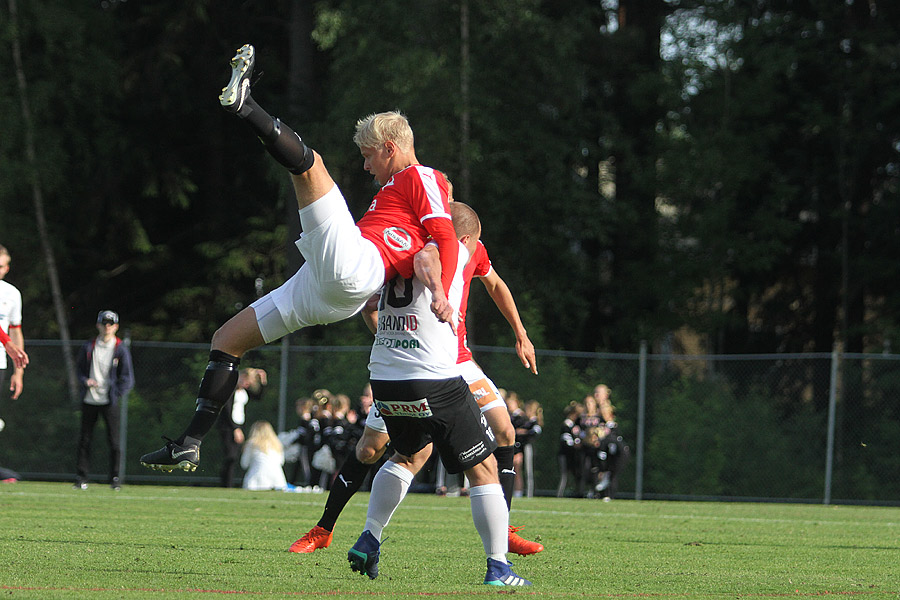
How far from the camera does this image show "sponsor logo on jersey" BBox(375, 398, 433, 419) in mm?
5543

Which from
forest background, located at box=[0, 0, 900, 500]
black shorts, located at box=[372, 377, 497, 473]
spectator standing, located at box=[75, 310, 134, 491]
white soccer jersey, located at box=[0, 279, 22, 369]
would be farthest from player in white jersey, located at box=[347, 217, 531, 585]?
forest background, located at box=[0, 0, 900, 500]

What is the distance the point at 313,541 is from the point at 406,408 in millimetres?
2033

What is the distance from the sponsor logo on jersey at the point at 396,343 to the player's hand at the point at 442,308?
0.63 ft

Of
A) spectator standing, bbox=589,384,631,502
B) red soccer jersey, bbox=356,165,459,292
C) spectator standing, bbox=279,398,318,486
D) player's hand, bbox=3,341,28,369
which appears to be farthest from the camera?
spectator standing, bbox=279,398,318,486

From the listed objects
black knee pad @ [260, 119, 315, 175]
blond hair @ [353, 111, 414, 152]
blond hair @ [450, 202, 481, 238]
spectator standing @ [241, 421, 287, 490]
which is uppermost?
blond hair @ [353, 111, 414, 152]

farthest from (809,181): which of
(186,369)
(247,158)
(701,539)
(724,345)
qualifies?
(701,539)

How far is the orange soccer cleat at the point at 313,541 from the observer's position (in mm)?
7239

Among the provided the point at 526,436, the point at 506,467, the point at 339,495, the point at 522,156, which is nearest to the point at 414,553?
the point at 339,495

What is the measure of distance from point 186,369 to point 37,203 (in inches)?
345

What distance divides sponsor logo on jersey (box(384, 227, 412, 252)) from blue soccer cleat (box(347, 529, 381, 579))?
1.36 meters

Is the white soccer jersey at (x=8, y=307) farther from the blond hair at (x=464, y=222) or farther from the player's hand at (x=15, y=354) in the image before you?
the blond hair at (x=464, y=222)

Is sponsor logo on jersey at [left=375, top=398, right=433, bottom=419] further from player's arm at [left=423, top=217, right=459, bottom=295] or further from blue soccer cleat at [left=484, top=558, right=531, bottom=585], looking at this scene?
blue soccer cleat at [left=484, top=558, right=531, bottom=585]

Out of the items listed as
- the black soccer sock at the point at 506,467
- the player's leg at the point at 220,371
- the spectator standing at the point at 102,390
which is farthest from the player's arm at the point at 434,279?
the spectator standing at the point at 102,390

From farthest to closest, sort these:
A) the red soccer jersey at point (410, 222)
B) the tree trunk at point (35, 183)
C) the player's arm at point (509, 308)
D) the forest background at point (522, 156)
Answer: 1. the tree trunk at point (35, 183)
2. the forest background at point (522, 156)
3. the player's arm at point (509, 308)
4. the red soccer jersey at point (410, 222)
